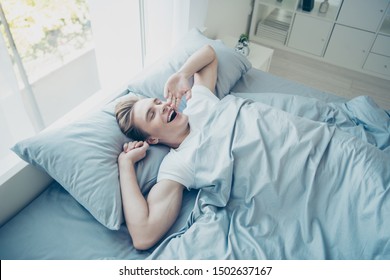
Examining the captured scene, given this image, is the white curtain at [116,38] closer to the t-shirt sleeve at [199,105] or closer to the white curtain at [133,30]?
the white curtain at [133,30]

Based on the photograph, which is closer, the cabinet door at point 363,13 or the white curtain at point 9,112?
the white curtain at point 9,112

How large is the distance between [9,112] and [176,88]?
0.65 m

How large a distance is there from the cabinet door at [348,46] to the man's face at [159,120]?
7.32ft

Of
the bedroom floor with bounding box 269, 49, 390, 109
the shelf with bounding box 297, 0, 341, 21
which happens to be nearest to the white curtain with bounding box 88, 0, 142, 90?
the bedroom floor with bounding box 269, 49, 390, 109

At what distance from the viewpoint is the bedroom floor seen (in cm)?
258

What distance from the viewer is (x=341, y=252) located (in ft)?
3.02

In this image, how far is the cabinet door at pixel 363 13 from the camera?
251cm

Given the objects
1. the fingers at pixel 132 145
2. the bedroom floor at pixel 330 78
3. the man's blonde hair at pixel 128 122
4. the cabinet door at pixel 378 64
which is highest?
the man's blonde hair at pixel 128 122

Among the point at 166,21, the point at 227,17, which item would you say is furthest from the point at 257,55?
the point at 166,21

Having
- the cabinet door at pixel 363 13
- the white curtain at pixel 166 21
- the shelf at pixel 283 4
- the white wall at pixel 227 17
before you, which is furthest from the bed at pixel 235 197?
the shelf at pixel 283 4

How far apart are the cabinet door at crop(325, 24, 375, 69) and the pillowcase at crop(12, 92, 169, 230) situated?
251cm

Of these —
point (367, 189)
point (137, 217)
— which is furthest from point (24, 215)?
point (367, 189)
